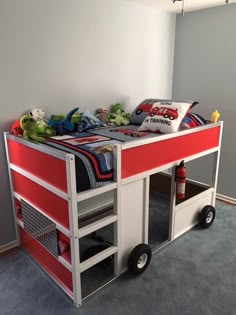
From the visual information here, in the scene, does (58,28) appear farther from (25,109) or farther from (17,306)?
(17,306)

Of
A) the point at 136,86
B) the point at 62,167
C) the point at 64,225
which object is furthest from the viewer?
the point at 136,86

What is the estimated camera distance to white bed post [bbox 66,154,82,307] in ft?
4.61

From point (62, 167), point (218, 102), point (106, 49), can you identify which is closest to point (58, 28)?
point (106, 49)

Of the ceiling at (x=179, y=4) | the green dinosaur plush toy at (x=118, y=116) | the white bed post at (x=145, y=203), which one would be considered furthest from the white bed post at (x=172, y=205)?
the ceiling at (x=179, y=4)

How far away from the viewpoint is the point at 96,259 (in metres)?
1.68

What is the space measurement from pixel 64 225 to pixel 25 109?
99cm

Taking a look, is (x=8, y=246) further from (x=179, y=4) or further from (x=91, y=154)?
(x=179, y=4)

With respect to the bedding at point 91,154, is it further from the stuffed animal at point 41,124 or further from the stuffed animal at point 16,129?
the stuffed animal at point 16,129

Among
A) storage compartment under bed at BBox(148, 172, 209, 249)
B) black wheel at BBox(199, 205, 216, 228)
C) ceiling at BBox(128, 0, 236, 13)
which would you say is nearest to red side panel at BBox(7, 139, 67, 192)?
storage compartment under bed at BBox(148, 172, 209, 249)

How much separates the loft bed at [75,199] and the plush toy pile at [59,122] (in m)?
0.09

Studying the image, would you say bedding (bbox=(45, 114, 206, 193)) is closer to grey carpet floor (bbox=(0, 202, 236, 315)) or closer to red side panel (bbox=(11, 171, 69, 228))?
red side panel (bbox=(11, 171, 69, 228))

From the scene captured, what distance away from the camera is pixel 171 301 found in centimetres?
168

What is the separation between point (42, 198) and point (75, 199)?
38 centimetres

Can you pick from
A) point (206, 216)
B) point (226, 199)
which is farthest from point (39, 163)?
point (226, 199)
